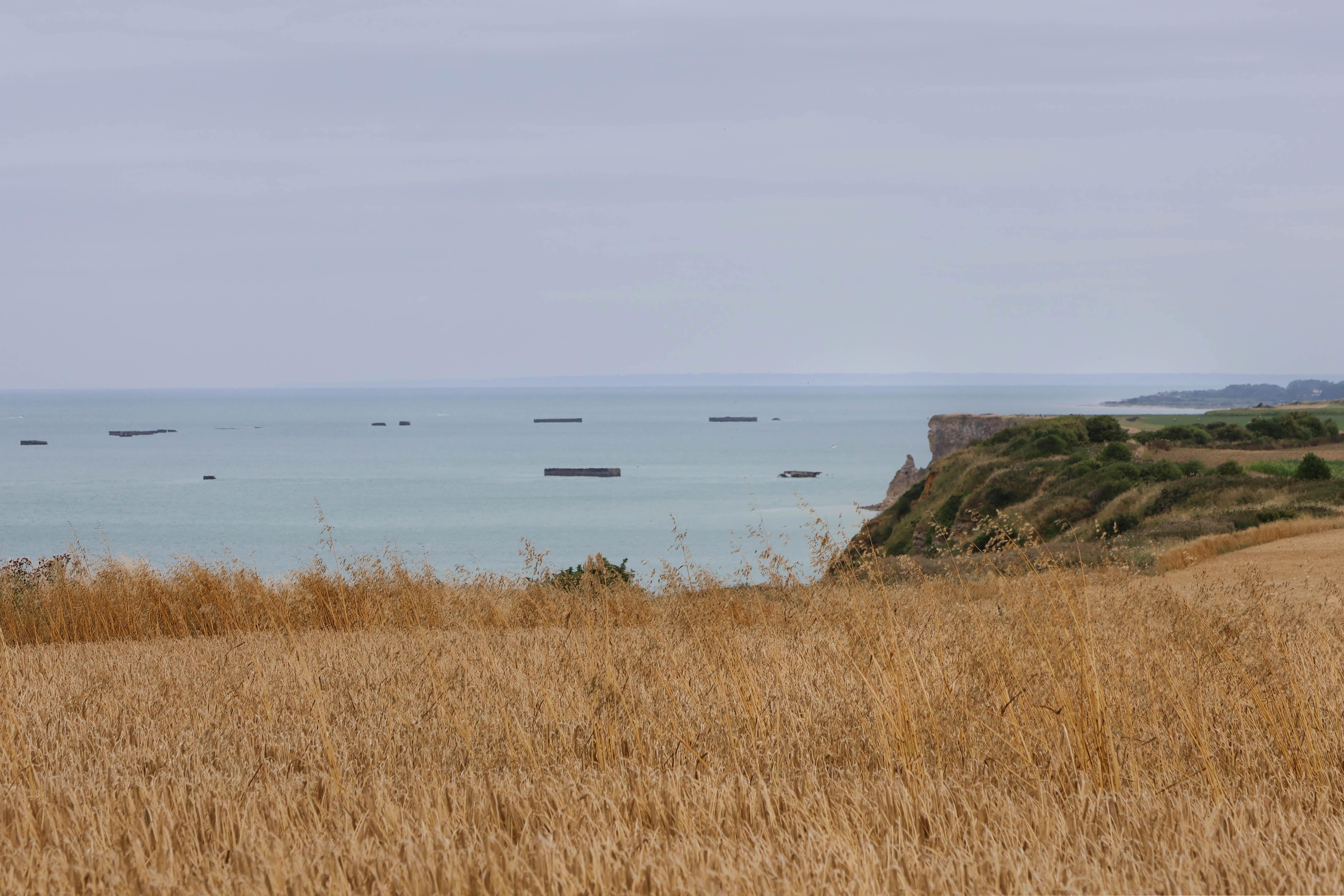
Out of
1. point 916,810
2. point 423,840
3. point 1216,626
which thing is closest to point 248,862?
point 423,840

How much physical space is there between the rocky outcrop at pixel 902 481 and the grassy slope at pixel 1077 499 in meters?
14.1

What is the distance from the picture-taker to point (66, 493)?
77812mm

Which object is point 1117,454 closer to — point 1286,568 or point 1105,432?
point 1105,432

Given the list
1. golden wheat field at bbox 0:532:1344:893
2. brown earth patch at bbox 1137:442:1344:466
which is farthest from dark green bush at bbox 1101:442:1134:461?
golden wheat field at bbox 0:532:1344:893

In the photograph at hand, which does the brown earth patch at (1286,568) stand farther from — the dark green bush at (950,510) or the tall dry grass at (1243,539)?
the dark green bush at (950,510)

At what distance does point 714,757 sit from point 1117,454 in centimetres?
3942

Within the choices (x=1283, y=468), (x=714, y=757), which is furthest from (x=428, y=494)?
(x=714, y=757)

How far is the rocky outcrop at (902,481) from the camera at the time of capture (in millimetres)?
70062

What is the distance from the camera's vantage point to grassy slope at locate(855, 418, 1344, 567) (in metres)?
20.4

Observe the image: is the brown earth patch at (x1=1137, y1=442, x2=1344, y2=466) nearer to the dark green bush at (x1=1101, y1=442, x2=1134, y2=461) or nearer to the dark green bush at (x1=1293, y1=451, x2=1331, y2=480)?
the dark green bush at (x1=1101, y1=442, x2=1134, y2=461)

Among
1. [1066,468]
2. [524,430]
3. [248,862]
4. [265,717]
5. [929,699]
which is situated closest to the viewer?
[248,862]

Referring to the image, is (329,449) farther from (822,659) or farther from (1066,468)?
(822,659)

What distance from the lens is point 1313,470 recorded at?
27000 mm

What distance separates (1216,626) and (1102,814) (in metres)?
3.47
